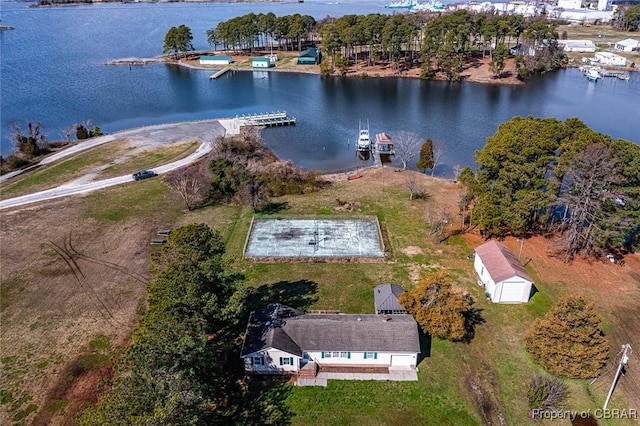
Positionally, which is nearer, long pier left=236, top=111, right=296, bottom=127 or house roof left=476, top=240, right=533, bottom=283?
house roof left=476, top=240, right=533, bottom=283

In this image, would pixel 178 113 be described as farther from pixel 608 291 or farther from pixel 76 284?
pixel 608 291

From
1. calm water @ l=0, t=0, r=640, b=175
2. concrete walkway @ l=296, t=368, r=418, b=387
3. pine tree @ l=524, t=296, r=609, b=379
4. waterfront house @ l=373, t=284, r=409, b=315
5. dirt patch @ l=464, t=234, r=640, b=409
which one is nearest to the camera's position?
pine tree @ l=524, t=296, r=609, b=379

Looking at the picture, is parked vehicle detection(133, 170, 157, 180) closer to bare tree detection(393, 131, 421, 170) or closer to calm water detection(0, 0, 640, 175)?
calm water detection(0, 0, 640, 175)

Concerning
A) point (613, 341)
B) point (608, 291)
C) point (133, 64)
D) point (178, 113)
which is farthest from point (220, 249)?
point (133, 64)

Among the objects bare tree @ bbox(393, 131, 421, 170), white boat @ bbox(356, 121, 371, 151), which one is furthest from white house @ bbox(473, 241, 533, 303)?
white boat @ bbox(356, 121, 371, 151)

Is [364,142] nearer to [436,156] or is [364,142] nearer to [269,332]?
[436,156]

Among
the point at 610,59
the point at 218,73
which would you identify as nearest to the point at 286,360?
the point at 218,73

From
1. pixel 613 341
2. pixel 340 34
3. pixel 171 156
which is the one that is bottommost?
pixel 613 341
